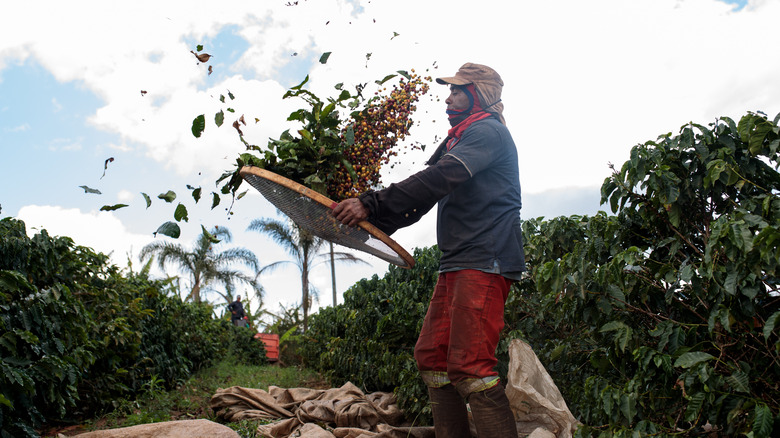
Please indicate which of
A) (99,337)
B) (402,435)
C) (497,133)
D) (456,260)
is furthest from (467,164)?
(99,337)

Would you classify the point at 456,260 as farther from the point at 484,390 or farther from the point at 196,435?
the point at 196,435

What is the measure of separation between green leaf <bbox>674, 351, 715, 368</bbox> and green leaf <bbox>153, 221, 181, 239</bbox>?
8.50 ft

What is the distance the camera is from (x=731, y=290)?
225 cm

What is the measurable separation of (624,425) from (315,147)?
2.06 meters

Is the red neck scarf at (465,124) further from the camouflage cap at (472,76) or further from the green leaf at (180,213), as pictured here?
the green leaf at (180,213)

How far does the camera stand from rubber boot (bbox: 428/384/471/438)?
281cm

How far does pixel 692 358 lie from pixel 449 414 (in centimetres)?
114

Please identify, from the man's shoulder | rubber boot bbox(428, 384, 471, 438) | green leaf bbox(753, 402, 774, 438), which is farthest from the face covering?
green leaf bbox(753, 402, 774, 438)

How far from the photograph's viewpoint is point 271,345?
45.7 ft

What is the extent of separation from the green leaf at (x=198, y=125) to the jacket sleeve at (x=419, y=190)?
1.12m

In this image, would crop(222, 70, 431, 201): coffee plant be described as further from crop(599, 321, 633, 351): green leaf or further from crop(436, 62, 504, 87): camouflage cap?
crop(599, 321, 633, 351): green leaf

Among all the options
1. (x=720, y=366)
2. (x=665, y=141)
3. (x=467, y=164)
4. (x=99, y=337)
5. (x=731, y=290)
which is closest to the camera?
(x=731, y=290)

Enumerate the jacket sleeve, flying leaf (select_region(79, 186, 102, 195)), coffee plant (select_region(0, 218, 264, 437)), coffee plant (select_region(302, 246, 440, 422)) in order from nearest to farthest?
the jacket sleeve
flying leaf (select_region(79, 186, 102, 195))
coffee plant (select_region(0, 218, 264, 437))
coffee plant (select_region(302, 246, 440, 422))

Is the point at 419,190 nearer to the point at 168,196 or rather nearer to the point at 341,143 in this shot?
the point at 341,143
